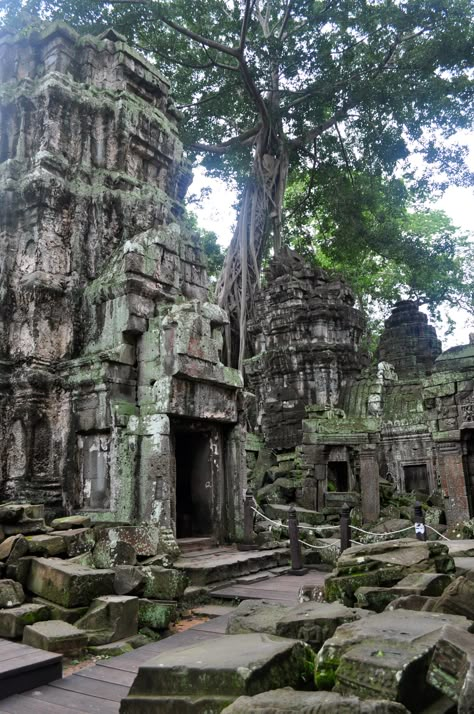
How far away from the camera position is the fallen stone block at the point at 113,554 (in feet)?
17.7

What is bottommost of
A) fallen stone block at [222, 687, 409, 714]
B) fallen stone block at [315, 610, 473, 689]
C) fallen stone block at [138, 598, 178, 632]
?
fallen stone block at [138, 598, 178, 632]

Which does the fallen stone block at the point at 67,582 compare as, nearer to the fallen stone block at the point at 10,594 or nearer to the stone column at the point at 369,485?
the fallen stone block at the point at 10,594

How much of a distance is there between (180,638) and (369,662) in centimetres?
245

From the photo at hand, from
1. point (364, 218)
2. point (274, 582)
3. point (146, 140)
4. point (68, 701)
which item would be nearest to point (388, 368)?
point (364, 218)

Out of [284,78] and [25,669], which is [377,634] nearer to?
[25,669]

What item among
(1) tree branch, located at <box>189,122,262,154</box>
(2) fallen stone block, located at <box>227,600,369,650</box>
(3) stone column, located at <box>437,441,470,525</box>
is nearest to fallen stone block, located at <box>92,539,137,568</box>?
(2) fallen stone block, located at <box>227,600,369,650</box>

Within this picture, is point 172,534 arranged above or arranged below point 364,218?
below

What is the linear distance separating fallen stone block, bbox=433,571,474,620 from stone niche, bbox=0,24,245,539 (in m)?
3.73

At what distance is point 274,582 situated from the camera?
6.53m

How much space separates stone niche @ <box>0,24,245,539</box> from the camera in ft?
22.9

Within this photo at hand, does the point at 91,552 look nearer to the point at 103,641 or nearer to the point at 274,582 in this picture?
the point at 103,641

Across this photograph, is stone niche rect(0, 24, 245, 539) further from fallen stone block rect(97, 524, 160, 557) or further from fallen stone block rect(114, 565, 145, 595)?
fallen stone block rect(114, 565, 145, 595)

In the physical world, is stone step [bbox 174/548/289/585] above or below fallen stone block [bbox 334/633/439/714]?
below

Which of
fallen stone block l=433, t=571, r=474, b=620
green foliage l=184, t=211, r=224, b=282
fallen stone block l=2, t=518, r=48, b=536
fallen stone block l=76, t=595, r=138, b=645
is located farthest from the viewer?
green foliage l=184, t=211, r=224, b=282
